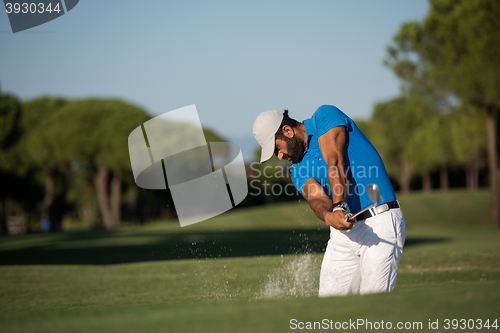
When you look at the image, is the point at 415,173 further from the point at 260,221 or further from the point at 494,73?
the point at 494,73

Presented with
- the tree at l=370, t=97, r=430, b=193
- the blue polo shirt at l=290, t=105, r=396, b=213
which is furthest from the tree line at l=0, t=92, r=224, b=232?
the blue polo shirt at l=290, t=105, r=396, b=213

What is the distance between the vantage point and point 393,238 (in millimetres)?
4129

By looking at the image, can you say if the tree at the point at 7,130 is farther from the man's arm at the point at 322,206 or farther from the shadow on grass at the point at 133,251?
the man's arm at the point at 322,206

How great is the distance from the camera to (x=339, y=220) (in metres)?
3.92

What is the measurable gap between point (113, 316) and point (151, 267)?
8.26 m

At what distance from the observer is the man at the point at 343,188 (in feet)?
13.2

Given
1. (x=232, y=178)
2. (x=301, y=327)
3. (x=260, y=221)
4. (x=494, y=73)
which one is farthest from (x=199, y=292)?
(x=260, y=221)

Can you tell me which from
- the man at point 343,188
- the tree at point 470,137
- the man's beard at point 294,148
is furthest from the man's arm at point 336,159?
the tree at point 470,137

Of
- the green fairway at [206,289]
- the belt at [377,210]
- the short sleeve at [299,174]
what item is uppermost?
the short sleeve at [299,174]

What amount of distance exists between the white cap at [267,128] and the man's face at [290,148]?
0.26 feet

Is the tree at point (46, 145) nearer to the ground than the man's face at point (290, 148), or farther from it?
nearer to the ground

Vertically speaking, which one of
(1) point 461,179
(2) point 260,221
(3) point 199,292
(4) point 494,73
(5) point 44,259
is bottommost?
(1) point 461,179

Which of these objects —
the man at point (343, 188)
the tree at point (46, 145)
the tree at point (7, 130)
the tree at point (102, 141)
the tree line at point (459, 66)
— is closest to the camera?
the man at point (343, 188)

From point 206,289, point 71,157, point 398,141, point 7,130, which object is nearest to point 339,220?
point 206,289
